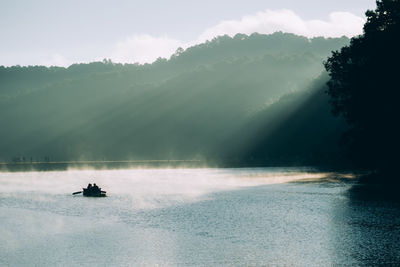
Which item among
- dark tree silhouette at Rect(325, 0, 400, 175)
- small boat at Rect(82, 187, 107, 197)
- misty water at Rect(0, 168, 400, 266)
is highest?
dark tree silhouette at Rect(325, 0, 400, 175)

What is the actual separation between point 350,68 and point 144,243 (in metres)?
54.2

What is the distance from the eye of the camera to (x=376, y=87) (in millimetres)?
71688

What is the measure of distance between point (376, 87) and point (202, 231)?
4499 centimetres

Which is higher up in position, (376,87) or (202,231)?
(376,87)

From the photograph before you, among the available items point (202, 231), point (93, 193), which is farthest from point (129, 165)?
point (202, 231)

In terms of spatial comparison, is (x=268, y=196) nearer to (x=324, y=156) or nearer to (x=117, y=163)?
(x=324, y=156)

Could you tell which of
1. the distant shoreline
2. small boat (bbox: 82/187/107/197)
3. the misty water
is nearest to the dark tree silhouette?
the misty water

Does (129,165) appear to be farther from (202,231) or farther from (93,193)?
(202,231)

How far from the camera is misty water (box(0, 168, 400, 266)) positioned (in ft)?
90.6

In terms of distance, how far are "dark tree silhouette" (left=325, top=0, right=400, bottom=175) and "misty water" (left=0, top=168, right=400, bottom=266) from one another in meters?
12.9

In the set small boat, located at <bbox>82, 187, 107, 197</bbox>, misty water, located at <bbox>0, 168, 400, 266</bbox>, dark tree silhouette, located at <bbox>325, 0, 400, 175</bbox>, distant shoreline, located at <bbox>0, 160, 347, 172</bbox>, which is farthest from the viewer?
distant shoreline, located at <bbox>0, 160, 347, 172</bbox>

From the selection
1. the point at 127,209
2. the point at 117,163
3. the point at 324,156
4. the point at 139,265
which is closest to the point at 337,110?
the point at 127,209

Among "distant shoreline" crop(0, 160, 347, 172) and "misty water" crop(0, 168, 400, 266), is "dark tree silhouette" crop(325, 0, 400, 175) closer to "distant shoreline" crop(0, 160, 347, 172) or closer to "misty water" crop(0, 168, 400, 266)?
"misty water" crop(0, 168, 400, 266)

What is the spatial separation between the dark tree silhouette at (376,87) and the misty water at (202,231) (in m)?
12.9
